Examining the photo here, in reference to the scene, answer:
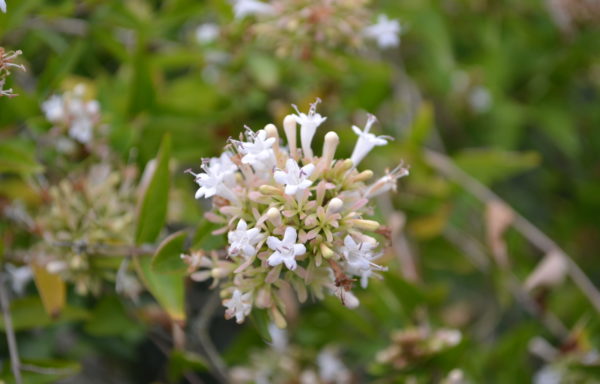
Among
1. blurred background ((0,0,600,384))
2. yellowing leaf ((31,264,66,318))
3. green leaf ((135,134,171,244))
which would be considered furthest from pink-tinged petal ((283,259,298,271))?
yellowing leaf ((31,264,66,318))

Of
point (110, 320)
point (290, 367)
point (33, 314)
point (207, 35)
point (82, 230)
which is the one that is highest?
point (207, 35)

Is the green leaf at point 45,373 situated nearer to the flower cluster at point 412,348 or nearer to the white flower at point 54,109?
the white flower at point 54,109

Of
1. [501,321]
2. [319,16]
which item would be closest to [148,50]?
[319,16]

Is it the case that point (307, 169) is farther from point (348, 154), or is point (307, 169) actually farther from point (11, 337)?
point (348, 154)

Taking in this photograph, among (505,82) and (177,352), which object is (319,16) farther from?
(505,82)

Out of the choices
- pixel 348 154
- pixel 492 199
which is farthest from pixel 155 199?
pixel 492 199

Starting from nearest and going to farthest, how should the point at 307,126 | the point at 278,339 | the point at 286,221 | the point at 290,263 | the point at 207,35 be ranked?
1. the point at 290,263
2. the point at 286,221
3. the point at 307,126
4. the point at 278,339
5. the point at 207,35
